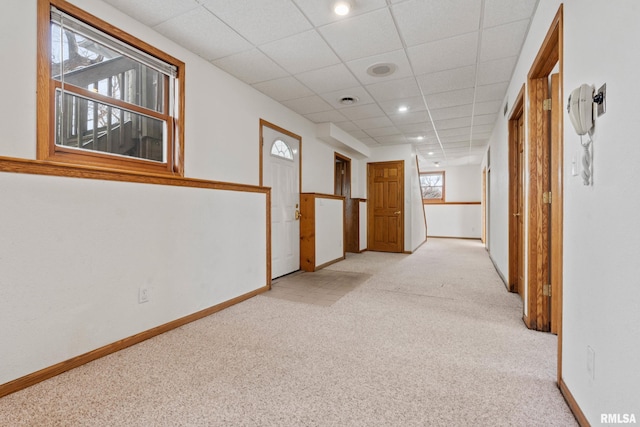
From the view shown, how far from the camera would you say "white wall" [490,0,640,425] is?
3.06 feet

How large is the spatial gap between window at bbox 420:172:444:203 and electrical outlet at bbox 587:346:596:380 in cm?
907

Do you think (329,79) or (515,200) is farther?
(329,79)

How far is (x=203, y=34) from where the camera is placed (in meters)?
2.51

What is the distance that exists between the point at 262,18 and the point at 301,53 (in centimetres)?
59

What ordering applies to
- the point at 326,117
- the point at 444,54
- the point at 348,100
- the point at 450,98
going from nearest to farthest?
the point at 444,54
the point at 450,98
the point at 348,100
the point at 326,117

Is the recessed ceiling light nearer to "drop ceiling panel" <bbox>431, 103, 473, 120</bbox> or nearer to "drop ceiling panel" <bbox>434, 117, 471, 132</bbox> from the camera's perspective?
"drop ceiling panel" <bbox>431, 103, 473, 120</bbox>

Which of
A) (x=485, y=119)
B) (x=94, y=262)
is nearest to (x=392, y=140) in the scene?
(x=485, y=119)

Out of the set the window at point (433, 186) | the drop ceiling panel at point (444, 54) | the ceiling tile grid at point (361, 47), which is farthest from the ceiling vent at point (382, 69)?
the window at point (433, 186)

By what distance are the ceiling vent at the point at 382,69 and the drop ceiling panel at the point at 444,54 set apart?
8.7 inches

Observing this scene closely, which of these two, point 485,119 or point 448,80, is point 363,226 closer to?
point 485,119

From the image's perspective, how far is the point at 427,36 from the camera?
2.52 meters

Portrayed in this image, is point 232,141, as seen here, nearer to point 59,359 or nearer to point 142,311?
point 142,311

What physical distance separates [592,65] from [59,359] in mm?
3050

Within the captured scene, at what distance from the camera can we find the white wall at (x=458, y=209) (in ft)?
30.7
